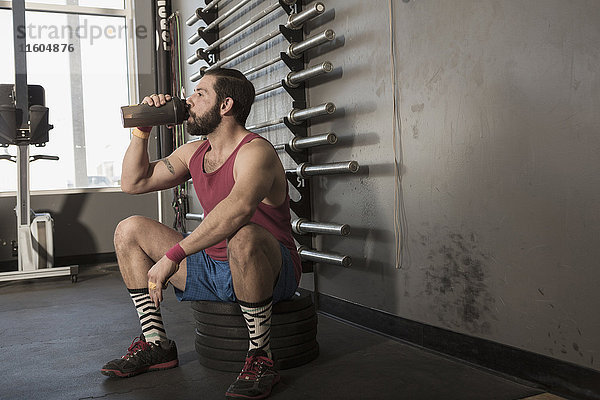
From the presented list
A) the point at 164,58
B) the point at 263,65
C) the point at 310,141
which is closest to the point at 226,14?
the point at 263,65

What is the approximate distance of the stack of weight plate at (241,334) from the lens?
6.54 ft

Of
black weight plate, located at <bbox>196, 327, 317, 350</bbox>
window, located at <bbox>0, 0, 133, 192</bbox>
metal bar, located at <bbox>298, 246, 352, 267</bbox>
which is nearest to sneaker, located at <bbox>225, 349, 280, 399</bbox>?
black weight plate, located at <bbox>196, 327, 317, 350</bbox>

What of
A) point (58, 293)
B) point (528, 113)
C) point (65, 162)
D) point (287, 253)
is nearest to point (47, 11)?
point (65, 162)

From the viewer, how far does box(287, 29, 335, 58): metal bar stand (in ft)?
7.98

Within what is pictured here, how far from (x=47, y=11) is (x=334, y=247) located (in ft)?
12.5

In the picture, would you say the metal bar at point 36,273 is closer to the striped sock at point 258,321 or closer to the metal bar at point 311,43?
the metal bar at point 311,43

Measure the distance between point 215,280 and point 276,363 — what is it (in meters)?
0.35

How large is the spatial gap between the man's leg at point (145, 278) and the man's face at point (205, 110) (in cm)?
41

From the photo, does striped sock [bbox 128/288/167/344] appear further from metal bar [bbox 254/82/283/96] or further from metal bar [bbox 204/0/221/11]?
metal bar [bbox 204/0/221/11]

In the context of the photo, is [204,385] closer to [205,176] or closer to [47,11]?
[205,176]

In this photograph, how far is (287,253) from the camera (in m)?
2.02

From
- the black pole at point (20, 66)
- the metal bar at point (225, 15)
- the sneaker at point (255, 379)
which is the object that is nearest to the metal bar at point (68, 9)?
the black pole at point (20, 66)

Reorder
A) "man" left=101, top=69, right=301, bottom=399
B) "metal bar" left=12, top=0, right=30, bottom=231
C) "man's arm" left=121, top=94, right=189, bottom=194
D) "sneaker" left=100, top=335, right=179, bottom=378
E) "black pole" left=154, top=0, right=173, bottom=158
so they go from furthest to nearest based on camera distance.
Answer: "black pole" left=154, top=0, right=173, bottom=158, "metal bar" left=12, top=0, right=30, bottom=231, "man's arm" left=121, top=94, right=189, bottom=194, "sneaker" left=100, top=335, right=179, bottom=378, "man" left=101, top=69, right=301, bottom=399

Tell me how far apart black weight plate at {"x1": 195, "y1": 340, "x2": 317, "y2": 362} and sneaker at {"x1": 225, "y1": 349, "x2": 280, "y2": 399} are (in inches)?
3.5
